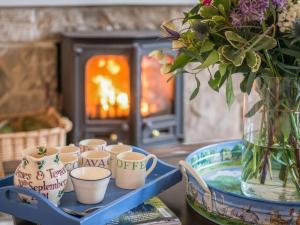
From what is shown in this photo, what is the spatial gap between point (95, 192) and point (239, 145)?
0.59m

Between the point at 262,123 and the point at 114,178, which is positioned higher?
the point at 262,123

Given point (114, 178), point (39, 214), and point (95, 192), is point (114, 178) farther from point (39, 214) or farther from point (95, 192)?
point (39, 214)

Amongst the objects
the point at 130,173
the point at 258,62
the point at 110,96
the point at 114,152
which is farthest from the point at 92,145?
the point at 110,96

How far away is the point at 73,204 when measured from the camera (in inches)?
50.4

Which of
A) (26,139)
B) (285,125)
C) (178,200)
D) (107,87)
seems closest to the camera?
(285,125)

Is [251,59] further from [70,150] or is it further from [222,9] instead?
→ [70,150]

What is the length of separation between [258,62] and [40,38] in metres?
2.12

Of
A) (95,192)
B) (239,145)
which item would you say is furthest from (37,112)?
(95,192)

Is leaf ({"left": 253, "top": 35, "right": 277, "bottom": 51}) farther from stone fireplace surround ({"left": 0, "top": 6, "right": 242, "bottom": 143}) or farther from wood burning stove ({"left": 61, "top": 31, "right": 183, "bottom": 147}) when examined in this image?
stone fireplace surround ({"left": 0, "top": 6, "right": 242, "bottom": 143})

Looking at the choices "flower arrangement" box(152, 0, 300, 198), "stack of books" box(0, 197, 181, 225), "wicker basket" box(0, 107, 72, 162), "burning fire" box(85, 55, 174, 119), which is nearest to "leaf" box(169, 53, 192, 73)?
"flower arrangement" box(152, 0, 300, 198)

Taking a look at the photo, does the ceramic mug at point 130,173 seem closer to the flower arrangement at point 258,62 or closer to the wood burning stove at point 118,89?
the flower arrangement at point 258,62

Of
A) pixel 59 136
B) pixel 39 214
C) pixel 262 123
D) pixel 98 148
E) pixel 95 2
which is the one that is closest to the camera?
pixel 39 214

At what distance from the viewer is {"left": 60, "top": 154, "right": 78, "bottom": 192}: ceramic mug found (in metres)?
1.33

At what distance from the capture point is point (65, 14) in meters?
3.15
